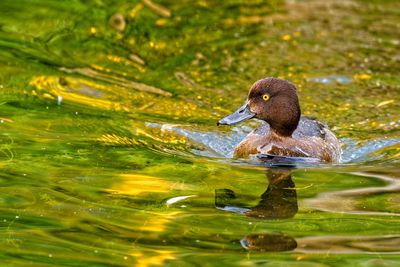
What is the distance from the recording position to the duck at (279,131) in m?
10.0

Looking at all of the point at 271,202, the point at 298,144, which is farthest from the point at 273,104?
the point at 271,202

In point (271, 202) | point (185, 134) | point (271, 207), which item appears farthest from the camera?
point (185, 134)

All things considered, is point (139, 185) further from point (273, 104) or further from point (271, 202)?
point (273, 104)

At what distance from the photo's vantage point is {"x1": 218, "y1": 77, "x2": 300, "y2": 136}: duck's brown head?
33.3ft

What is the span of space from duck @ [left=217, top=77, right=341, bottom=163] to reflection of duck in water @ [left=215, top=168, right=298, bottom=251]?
0.88 m

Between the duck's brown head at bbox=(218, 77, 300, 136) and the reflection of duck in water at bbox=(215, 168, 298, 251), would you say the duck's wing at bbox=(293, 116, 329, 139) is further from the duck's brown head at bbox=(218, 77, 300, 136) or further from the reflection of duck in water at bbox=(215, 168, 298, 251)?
the reflection of duck in water at bbox=(215, 168, 298, 251)

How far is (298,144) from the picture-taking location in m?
10.1

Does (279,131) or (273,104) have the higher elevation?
(273,104)

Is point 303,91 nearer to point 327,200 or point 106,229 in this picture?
point 327,200

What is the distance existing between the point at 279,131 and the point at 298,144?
0.98 feet

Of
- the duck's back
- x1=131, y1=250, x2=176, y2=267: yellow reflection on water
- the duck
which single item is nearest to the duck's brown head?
the duck

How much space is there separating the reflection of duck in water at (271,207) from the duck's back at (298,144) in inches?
34.4

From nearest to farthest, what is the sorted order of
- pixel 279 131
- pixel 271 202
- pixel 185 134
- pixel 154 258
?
pixel 154 258 → pixel 271 202 → pixel 279 131 → pixel 185 134

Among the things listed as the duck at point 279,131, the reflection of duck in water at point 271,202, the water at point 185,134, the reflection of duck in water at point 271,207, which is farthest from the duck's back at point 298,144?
the reflection of duck in water at point 271,202
